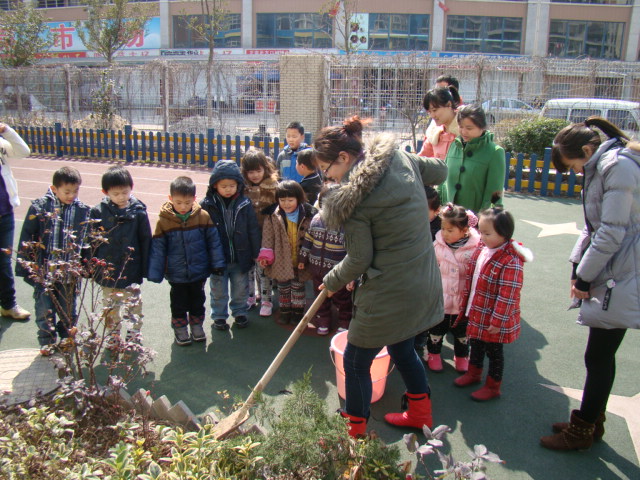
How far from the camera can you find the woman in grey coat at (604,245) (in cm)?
243

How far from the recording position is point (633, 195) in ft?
8.06

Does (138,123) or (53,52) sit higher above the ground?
(53,52)

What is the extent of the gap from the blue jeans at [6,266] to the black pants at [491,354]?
3.77 metres

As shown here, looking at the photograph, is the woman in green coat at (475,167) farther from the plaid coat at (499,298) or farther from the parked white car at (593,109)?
the parked white car at (593,109)

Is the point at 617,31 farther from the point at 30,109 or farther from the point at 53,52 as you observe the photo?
the point at 53,52

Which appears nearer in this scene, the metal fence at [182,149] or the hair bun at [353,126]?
the hair bun at [353,126]

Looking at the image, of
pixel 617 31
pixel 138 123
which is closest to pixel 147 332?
pixel 138 123

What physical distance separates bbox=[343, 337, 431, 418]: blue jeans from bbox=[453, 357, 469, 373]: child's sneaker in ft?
3.39

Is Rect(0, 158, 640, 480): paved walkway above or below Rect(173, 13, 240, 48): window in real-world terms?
below

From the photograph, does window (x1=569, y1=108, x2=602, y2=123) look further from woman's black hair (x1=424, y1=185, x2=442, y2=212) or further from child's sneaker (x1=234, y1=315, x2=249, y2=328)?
child's sneaker (x1=234, y1=315, x2=249, y2=328)

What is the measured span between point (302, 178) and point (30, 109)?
1690 centimetres

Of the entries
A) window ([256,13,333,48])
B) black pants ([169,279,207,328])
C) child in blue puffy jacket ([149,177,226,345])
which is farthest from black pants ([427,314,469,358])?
window ([256,13,333,48])

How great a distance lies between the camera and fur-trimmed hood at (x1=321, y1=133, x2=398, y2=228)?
7.45ft

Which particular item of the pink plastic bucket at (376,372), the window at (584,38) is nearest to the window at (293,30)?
the window at (584,38)
